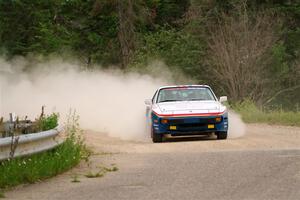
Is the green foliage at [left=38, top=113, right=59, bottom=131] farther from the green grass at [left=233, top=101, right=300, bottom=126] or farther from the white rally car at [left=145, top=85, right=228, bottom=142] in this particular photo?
the green grass at [left=233, top=101, right=300, bottom=126]

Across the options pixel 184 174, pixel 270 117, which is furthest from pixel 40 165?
pixel 270 117

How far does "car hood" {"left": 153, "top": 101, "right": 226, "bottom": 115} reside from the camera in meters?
18.6

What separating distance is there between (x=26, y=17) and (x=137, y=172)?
5544 cm

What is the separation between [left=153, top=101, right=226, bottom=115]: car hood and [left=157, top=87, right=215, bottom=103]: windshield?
53 cm

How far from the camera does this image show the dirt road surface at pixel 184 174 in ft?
32.2

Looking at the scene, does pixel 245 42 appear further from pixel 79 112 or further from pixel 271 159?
pixel 271 159

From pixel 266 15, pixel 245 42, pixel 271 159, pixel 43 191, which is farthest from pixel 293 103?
pixel 43 191

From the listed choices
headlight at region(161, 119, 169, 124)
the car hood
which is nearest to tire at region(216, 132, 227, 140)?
the car hood

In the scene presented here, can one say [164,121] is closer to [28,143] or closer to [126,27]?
[28,143]

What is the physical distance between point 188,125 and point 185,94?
1.84 meters

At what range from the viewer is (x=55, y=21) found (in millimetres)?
67188

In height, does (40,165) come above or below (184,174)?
above

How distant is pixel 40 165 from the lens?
11820mm

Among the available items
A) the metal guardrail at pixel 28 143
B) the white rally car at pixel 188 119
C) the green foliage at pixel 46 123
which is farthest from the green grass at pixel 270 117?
the metal guardrail at pixel 28 143
